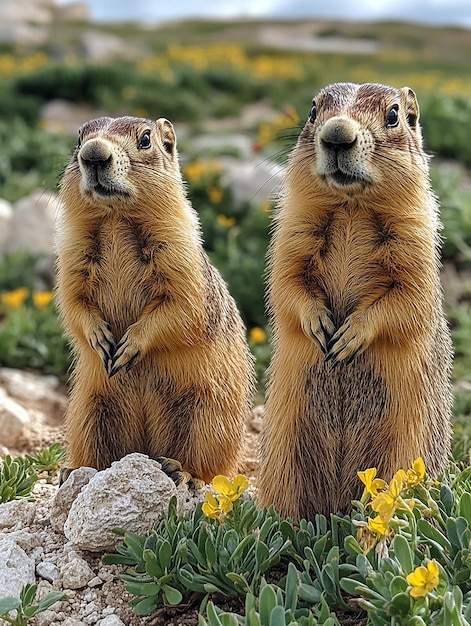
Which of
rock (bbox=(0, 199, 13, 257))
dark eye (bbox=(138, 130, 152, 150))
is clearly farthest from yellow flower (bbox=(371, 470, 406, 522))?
rock (bbox=(0, 199, 13, 257))

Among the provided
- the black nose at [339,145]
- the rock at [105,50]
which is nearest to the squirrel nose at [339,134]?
the black nose at [339,145]

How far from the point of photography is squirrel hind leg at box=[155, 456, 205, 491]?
386 cm

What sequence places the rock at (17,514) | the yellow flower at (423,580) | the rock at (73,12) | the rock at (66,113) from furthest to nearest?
the rock at (73,12), the rock at (66,113), the rock at (17,514), the yellow flower at (423,580)

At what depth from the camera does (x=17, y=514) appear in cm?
385

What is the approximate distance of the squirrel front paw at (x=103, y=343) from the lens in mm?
3791

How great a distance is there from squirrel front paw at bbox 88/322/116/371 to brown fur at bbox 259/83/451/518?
0.74 metres

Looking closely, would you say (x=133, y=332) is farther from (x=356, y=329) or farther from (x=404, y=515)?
(x=404, y=515)

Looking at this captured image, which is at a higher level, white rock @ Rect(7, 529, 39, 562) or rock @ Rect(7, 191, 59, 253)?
rock @ Rect(7, 191, 59, 253)

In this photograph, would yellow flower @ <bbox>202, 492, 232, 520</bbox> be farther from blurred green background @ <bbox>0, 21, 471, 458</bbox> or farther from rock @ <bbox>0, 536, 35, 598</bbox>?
blurred green background @ <bbox>0, 21, 471, 458</bbox>

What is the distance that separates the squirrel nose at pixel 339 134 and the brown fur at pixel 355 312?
0.12 meters

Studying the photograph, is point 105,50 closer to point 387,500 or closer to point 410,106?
point 410,106

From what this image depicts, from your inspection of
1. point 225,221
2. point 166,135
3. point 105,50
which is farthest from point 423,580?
point 105,50

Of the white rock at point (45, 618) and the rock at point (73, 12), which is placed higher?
the rock at point (73, 12)

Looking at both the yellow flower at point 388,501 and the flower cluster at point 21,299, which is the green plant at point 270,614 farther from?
the flower cluster at point 21,299
